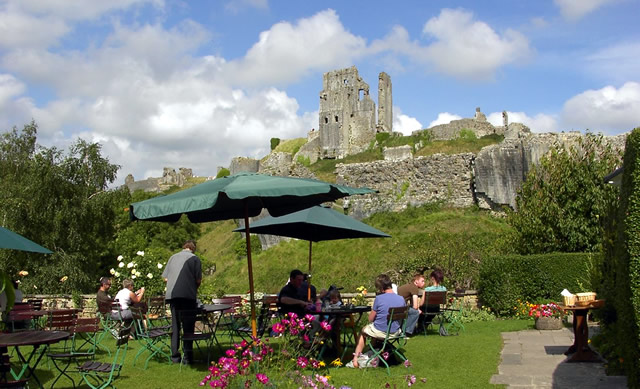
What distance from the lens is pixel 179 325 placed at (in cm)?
784

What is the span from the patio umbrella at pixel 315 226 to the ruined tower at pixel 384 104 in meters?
39.0

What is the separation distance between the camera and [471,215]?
21.7 metres

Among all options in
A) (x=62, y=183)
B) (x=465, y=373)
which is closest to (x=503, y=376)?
(x=465, y=373)

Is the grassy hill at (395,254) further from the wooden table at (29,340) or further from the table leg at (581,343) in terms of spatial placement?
the wooden table at (29,340)

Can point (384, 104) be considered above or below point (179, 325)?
above

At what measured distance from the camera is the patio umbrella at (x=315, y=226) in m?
9.99

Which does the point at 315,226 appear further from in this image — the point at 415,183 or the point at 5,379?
the point at 415,183

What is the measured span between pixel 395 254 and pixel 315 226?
27.3 feet

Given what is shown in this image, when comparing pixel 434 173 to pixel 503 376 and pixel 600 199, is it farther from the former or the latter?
pixel 503 376

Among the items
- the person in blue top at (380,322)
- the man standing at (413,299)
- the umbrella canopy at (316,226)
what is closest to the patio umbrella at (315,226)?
the umbrella canopy at (316,226)

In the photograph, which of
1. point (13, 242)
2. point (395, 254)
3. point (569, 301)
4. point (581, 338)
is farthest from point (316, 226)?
point (395, 254)

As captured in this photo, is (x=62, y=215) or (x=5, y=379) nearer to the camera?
(x=5, y=379)

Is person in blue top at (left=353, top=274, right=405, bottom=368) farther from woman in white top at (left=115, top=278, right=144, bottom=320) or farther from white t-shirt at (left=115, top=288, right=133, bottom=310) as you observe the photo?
white t-shirt at (left=115, top=288, right=133, bottom=310)

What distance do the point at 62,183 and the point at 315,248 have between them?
9.43 metres
